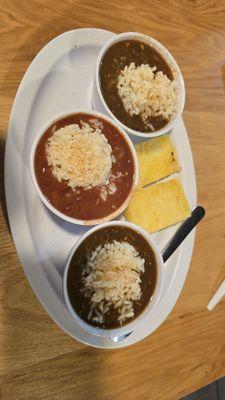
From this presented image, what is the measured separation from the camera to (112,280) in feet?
3.73

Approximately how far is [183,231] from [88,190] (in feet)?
1.18

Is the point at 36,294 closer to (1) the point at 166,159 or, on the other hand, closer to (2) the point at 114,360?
(2) the point at 114,360

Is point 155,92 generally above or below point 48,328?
above

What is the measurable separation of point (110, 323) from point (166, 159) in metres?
0.50

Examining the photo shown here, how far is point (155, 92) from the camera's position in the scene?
1.25 metres

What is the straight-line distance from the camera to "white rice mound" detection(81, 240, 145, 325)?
1136 mm

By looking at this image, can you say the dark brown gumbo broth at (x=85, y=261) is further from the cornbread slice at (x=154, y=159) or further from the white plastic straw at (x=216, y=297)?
the white plastic straw at (x=216, y=297)

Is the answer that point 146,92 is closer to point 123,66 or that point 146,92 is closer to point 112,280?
point 123,66

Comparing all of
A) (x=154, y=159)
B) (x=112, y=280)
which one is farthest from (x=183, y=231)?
(x=112, y=280)

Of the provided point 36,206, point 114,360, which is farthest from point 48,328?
point 36,206

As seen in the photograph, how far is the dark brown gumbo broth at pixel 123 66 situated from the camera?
1229 mm

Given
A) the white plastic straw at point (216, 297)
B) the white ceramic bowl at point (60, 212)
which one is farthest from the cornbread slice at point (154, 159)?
the white plastic straw at point (216, 297)

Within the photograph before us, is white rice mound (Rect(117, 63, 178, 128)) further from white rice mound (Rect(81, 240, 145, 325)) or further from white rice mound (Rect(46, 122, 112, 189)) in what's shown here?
white rice mound (Rect(81, 240, 145, 325))

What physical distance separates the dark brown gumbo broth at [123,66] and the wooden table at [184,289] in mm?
143
